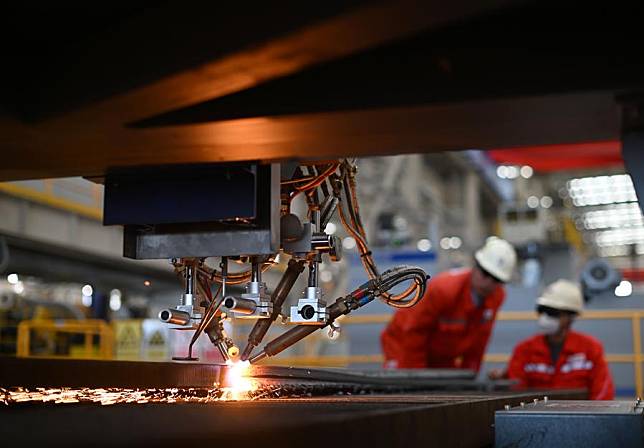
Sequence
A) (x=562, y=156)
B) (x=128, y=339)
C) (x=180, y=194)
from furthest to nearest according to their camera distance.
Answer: (x=562, y=156) → (x=128, y=339) → (x=180, y=194)

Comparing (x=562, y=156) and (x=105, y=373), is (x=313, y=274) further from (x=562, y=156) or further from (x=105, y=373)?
(x=562, y=156)

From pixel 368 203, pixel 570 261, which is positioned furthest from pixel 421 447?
pixel 368 203

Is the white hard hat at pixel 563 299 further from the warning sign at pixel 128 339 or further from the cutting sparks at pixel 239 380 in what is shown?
the warning sign at pixel 128 339

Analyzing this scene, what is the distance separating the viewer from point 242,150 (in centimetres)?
183

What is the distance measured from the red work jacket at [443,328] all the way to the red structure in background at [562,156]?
581 centimetres

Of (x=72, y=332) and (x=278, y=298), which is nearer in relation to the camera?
(x=278, y=298)

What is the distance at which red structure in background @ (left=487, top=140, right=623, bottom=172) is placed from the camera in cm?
1116

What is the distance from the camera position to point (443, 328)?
5.27m

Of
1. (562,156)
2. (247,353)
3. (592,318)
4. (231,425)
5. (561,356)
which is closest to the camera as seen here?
(231,425)

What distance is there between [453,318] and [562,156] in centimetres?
700

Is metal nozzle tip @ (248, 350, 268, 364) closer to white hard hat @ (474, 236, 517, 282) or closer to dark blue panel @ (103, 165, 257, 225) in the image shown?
dark blue panel @ (103, 165, 257, 225)

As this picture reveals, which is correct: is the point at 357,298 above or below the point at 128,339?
above

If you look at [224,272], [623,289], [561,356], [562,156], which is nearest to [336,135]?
[224,272]

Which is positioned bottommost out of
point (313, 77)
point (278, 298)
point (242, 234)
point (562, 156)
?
point (278, 298)
